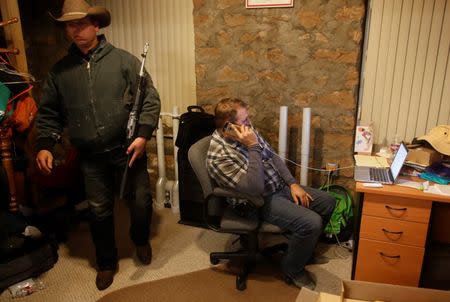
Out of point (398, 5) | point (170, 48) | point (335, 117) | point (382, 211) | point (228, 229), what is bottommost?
point (228, 229)

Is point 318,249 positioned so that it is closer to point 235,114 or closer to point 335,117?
point 335,117

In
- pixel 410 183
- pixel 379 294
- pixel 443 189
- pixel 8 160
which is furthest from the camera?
pixel 8 160

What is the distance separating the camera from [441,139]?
84.0 inches

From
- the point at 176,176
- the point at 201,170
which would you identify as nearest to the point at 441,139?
the point at 201,170

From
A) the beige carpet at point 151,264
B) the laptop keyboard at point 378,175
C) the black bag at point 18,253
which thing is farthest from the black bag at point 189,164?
the laptop keyboard at point 378,175

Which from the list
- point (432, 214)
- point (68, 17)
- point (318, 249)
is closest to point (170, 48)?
point (68, 17)

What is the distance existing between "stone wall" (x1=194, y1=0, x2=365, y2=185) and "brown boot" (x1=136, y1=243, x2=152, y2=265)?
1.18 m

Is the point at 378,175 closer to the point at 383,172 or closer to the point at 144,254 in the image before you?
the point at 383,172

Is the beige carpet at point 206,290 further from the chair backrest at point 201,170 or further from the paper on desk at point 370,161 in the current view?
the paper on desk at point 370,161

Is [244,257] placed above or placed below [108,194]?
below

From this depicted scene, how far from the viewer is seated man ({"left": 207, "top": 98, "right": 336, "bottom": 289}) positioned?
190cm

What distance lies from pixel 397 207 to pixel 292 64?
1225 millimetres

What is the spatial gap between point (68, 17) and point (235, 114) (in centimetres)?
100

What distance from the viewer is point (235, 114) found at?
1995 mm
